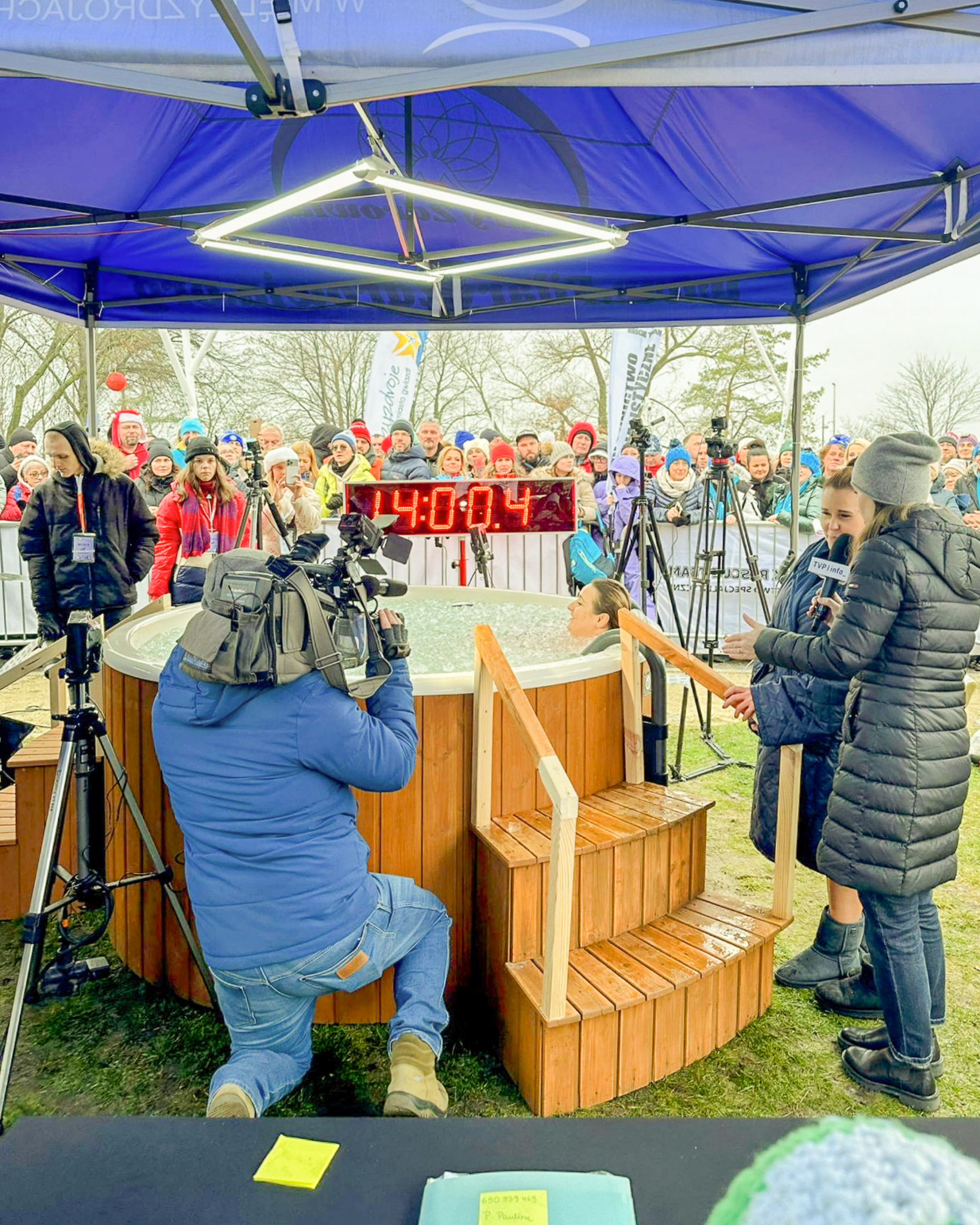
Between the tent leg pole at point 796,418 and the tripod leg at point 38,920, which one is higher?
the tent leg pole at point 796,418

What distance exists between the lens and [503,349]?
23641mm

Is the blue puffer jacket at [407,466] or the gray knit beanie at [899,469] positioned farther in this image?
the blue puffer jacket at [407,466]

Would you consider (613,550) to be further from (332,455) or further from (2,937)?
(2,937)

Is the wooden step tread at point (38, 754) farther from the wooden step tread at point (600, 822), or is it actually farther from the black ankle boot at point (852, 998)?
the black ankle boot at point (852, 998)

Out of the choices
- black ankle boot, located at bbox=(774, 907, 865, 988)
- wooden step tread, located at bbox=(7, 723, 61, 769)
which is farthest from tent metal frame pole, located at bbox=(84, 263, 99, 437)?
black ankle boot, located at bbox=(774, 907, 865, 988)

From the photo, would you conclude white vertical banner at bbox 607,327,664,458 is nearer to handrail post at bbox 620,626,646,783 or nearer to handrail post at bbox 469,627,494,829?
handrail post at bbox 620,626,646,783

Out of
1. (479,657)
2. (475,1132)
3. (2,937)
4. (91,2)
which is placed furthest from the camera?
(2,937)

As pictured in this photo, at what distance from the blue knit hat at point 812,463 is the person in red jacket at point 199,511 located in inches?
199

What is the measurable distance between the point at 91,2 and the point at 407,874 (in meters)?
2.24

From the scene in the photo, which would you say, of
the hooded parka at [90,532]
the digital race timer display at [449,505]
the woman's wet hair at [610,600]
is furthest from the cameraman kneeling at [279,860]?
the hooded parka at [90,532]

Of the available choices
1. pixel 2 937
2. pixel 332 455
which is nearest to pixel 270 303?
pixel 332 455

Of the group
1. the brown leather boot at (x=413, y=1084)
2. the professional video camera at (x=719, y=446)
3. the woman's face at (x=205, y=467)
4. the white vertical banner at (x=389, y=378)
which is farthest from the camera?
the white vertical banner at (x=389, y=378)

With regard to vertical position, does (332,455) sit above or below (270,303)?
below

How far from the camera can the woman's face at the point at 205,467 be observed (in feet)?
19.0
